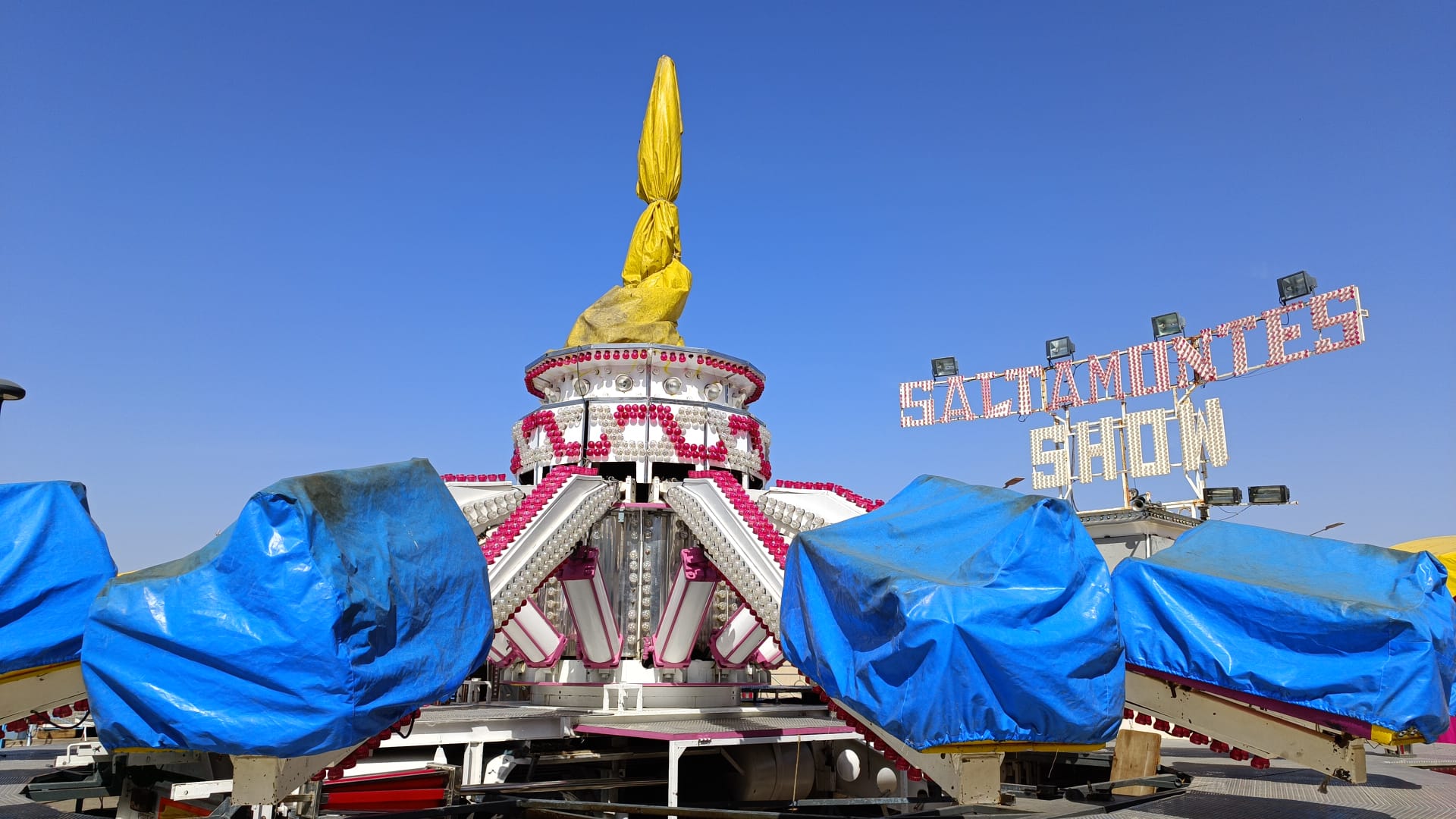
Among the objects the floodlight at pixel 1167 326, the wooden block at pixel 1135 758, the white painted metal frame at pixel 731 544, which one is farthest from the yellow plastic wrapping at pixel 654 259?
the floodlight at pixel 1167 326

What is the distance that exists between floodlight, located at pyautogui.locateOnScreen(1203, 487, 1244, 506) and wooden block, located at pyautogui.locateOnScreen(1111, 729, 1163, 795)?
16178mm

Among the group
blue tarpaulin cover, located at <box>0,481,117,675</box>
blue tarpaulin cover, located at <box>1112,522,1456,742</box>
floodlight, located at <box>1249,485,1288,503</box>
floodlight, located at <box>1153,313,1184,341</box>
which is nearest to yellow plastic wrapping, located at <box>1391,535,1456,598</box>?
floodlight, located at <box>1249,485,1288,503</box>

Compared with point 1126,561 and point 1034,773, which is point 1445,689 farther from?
point 1034,773

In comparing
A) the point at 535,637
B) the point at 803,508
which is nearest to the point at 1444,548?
the point at 803,508

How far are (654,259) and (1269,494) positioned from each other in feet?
58.0

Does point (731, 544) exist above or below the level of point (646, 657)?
above

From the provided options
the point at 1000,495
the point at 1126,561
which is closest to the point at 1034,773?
the point at 1126,561

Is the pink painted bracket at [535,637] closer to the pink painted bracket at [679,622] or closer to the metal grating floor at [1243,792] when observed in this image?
the pink painted bracket at [679,622]

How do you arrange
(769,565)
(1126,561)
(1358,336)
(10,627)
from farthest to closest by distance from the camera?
(1358,336), (769,565), (1126,561), (10,627)

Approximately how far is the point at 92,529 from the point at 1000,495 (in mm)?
6986

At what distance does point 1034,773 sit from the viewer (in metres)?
12.4

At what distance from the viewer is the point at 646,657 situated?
16.3 metres

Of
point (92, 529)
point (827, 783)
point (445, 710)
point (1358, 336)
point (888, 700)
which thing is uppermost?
point (1358, 336)

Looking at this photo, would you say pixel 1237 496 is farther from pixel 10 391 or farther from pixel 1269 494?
pixel 10 391
